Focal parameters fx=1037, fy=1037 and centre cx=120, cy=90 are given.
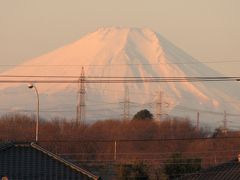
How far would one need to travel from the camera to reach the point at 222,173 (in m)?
43.9

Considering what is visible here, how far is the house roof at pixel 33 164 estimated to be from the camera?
45562 millimetres

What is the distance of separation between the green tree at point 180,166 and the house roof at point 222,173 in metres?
16.7

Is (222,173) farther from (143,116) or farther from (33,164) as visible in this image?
(143,116)

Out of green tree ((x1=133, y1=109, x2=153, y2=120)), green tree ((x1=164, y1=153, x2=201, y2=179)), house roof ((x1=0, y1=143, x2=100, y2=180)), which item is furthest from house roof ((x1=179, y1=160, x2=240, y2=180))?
green tree ((x1=133, y1=109, x2=153, y2=120))

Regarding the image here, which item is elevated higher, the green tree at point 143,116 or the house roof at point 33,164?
the green tree at point 143,116

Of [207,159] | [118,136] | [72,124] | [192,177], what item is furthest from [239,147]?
[192,177]

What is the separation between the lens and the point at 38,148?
45750 mm

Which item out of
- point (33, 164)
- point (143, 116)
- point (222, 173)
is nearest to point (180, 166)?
point (33, 164)

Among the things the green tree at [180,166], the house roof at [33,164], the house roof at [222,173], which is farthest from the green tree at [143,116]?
the house roof at [33,164]

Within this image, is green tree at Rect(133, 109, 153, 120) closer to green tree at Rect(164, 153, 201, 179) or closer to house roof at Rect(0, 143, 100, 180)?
green tree at Rect(164, 153, 201, 179)

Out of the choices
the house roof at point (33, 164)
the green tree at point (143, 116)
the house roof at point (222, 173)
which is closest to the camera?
the house roof at point (222, 173)

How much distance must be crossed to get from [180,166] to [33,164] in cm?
2041

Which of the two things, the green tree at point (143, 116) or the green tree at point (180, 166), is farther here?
the green tree at point (143, 116)

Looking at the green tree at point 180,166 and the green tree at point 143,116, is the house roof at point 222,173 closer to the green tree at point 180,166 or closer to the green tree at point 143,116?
the green tree at point 180,166
